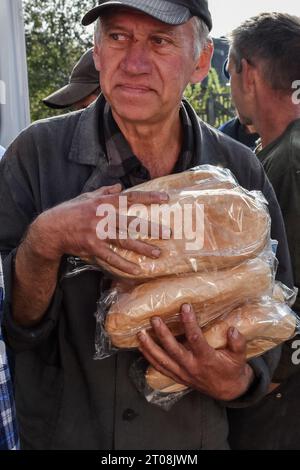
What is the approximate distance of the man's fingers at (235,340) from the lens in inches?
57.2

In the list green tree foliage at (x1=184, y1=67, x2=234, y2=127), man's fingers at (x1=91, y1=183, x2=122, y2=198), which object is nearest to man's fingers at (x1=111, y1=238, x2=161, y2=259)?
man's fingers at (x1=91, y1=183, x2=122, y2=198)

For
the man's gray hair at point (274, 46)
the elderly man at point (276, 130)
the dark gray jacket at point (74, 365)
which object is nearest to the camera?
the dark gray jacket at point (74, 365)

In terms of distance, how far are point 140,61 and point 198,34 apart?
0.78 feet

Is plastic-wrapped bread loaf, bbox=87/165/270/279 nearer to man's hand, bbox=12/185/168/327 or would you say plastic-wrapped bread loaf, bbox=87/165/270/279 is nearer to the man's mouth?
man's hand, bbox=12/185/168/327

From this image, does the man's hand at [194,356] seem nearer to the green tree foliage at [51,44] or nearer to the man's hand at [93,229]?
the man's hand at [93,229]

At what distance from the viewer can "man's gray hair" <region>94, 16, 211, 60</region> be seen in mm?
1749

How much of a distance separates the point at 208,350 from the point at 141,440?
45 centimetres

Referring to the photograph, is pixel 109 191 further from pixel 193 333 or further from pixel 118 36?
pixel 118 36

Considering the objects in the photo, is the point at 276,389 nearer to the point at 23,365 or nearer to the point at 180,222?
the point at 23,365

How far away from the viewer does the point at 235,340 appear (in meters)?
1.45

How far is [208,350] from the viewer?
1.47 metres

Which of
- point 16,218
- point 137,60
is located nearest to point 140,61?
point 137,60

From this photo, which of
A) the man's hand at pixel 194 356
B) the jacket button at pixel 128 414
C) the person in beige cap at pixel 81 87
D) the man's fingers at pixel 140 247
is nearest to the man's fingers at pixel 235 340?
the man's hand at pixel 194 356
